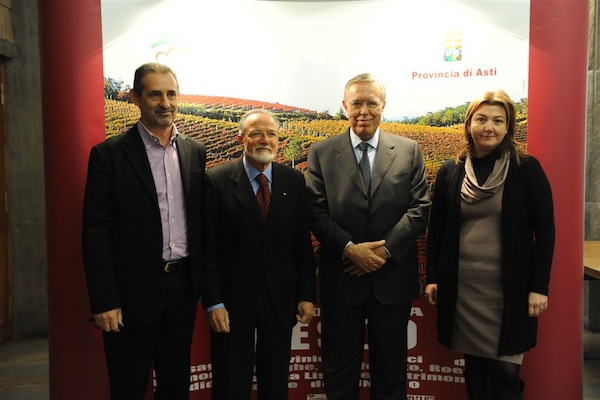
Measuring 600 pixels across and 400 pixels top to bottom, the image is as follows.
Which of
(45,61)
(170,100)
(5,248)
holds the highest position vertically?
(45,61)

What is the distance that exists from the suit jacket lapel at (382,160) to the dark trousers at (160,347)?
1021 mm

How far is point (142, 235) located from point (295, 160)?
1.12 meters

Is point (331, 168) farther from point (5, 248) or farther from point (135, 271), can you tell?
point (5, 248)

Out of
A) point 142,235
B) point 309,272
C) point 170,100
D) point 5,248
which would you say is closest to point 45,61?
point 170,100

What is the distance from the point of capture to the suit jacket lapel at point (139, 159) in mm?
2359

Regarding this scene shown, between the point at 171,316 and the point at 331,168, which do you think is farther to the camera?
the point at 331,168

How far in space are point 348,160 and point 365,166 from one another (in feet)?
0.30

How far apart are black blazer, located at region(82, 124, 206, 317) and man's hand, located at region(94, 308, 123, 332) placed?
0.07ft

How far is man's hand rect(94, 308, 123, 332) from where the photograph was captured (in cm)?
231

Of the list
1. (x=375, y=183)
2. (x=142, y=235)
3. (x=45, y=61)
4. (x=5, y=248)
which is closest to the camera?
(x=142, y=235)

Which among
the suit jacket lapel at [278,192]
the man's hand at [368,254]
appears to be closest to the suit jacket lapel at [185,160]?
the suit jacket lapel at [278,192]

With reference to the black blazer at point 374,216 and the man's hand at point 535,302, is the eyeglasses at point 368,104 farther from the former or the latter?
the man's hand at point 535,302

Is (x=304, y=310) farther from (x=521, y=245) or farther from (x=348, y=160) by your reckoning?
(x=521, y=245)

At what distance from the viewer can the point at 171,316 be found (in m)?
2.43
